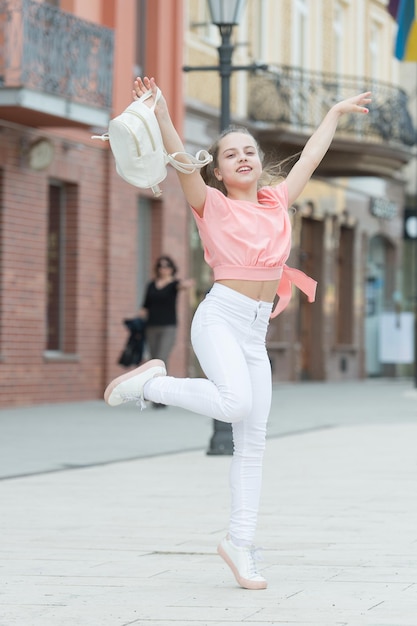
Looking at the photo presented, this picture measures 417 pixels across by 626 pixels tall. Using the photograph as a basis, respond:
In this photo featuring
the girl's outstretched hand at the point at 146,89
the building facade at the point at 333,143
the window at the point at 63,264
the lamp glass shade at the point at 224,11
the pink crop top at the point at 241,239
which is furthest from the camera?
the building facade at the point at 333,143

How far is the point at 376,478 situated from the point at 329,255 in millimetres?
23002

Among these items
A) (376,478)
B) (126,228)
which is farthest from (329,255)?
(376,478)

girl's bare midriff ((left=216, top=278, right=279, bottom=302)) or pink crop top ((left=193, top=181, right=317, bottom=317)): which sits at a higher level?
pink crop top ((left=193, top=181, right=317, bottom=317))

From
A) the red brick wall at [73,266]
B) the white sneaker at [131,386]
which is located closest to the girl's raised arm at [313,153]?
the white sneaker at [131,386]

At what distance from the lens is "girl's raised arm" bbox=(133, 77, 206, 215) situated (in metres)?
6.33

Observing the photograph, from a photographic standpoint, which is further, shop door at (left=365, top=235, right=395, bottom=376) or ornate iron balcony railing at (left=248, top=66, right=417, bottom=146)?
shop door at (left=365, top=235, right=395, bottom=376)

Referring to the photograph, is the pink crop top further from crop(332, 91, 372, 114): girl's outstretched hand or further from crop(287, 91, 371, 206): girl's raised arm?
crop(332, 91, 372, 114): girl's outstretched hand

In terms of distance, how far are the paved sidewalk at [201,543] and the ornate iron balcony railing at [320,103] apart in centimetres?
1647

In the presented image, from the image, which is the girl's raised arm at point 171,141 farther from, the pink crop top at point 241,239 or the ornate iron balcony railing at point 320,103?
the ornate iron balcony railing at point 320,103

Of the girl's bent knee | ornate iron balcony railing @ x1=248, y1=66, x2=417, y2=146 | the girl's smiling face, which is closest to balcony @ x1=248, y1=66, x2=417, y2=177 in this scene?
ornate iron balcony railing @ x1=248, y1=66, x2=417, y2=146

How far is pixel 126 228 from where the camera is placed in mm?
24234

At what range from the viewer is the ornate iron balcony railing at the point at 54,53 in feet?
65.3

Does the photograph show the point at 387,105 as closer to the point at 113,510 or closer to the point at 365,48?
the point at 365,48

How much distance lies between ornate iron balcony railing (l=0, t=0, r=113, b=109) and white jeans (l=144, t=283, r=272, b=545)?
1355cm
